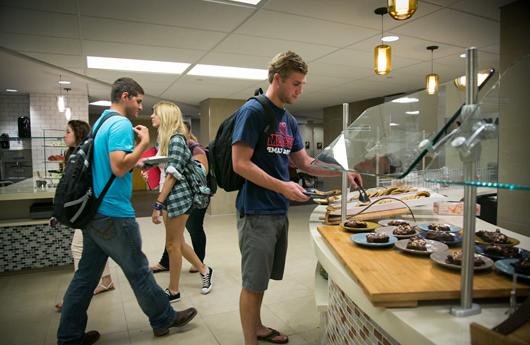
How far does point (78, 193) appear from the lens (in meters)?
2.01

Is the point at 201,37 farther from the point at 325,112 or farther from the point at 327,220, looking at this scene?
the point at 325,112

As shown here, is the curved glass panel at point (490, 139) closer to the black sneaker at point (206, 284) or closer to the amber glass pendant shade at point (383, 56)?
the amber glass pendant shade at point (383, 56)

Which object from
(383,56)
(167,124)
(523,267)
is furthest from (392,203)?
(167,124)

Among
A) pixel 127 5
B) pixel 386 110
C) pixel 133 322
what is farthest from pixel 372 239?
pixel 127 5

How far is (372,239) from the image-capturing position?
1454 mm

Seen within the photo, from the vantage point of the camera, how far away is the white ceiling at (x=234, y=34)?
→ 116 inches

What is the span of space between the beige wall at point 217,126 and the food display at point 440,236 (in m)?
6.25

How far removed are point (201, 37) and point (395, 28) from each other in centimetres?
192

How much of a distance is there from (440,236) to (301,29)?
8.49ft

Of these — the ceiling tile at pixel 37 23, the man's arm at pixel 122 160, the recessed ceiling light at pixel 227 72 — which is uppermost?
the recessed ceiling light at pixel 227 72

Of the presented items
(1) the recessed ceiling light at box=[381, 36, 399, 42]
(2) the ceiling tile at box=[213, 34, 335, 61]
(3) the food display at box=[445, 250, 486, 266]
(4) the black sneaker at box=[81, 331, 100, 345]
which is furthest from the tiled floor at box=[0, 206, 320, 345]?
(1) the recessed ceiling light at box=[381, 36, 399, 42]

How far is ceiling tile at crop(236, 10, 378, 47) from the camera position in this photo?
320 cm

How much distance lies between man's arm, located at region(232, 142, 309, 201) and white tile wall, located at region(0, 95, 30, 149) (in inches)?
316

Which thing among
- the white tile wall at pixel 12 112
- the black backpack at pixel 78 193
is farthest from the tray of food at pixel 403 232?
the white tile wall at pixel 12 112
